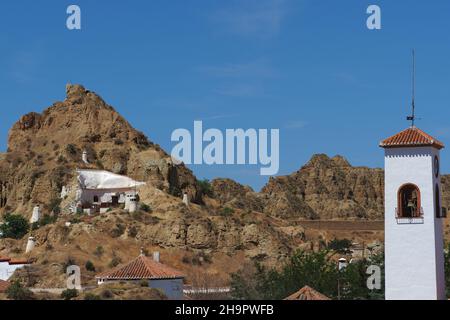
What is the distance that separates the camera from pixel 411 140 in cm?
2525

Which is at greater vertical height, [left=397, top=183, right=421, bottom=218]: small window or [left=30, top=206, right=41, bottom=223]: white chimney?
[left=30, top=206, right=41, bottom=223]: white chimney

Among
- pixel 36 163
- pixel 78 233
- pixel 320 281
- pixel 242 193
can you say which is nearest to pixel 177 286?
pixel 320 281

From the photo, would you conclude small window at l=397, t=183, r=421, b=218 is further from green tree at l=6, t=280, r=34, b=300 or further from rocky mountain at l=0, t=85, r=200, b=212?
rocky mountain at l=0, t=85, r=200, b=212

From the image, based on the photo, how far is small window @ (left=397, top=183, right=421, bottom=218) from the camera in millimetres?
24797

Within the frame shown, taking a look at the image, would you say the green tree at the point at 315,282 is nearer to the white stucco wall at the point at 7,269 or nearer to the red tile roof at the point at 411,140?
the red tile roof at the point at 411,140

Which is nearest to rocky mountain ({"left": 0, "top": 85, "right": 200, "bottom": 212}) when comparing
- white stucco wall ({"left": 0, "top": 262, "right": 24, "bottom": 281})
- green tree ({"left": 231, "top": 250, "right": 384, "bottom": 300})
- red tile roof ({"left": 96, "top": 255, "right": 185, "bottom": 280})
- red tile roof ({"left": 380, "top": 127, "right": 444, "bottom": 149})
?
white stucco wall ({"left": 0, "top": 262, "right": 24, "bottom": 281})

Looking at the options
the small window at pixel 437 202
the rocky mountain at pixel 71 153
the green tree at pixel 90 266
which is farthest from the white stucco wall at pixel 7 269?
the small window at pixel 437 202

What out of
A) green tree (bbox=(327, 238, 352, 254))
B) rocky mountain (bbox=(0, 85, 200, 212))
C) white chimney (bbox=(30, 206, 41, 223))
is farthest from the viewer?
rocky mountain (bbox=(0, 85, 200, 212))

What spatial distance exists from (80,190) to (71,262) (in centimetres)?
1701

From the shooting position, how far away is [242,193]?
113688mm

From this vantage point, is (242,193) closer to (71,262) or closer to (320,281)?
(71,262)
